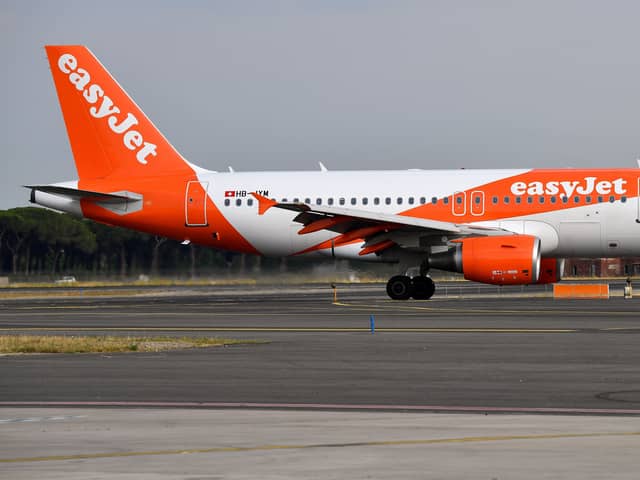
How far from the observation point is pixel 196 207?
41344 millimetres

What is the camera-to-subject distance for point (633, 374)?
16000 millimetres

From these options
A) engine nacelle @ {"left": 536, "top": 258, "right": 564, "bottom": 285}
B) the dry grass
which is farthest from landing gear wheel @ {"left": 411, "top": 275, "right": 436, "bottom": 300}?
the dry grass

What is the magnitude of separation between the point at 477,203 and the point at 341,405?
86.8 ft

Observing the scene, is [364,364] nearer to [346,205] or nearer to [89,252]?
[346,205]

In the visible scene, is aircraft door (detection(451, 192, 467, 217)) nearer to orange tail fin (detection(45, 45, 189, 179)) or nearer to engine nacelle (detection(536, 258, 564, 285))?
engine nacelle (detection(536, 258, 564, 285))

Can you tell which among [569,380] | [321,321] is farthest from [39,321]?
[569,380]

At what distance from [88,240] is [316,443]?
51.7m

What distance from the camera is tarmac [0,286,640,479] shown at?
355 inches

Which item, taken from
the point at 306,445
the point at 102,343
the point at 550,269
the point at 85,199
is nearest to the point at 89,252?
the point at 85,199

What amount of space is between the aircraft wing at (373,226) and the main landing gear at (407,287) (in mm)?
1255

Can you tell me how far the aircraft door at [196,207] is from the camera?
4131 cm

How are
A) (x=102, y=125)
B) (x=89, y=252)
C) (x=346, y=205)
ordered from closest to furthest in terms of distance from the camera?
(x=346, y=205)
(x=102, y=125)
(x=89, y=252)

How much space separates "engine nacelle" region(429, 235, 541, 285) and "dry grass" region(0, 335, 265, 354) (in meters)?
14.2

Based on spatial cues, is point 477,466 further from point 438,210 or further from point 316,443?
point 438,210
